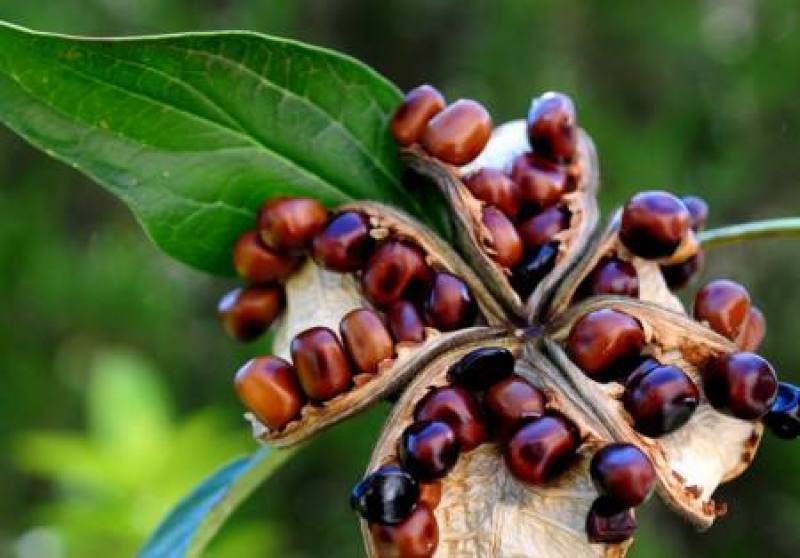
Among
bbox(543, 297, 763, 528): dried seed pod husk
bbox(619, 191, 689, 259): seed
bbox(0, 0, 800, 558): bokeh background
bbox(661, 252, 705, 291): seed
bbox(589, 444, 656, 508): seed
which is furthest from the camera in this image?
bbox(0, 0, 800, 558): bokeh background

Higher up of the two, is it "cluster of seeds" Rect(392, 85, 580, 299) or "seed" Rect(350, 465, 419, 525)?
"cluster of seeds" Rect(392, 85, 580, 299)

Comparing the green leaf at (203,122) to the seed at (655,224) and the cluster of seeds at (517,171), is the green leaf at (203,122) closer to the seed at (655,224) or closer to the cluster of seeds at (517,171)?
the cluster of seeds at (517,171)

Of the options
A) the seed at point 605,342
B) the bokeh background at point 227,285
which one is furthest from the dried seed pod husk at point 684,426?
the bokeh background at point 227,285

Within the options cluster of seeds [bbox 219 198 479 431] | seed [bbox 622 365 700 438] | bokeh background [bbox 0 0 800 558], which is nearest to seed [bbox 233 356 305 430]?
cluster of seeds [bbox 219 198 479 431]

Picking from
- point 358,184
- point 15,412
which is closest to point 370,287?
point 358,184

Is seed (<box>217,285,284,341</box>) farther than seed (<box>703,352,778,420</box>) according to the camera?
Yes

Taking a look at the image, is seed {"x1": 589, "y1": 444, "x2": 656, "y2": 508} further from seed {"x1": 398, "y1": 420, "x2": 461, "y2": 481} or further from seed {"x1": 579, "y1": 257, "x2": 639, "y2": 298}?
seed {"x1": 579, "y1": 257, "x2": 639, "y2": 298}
